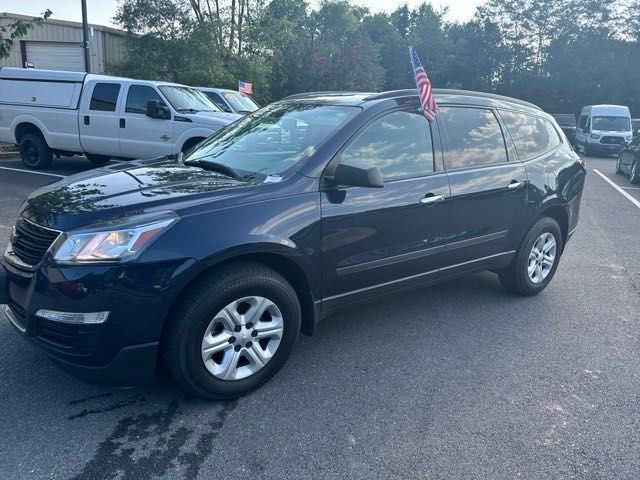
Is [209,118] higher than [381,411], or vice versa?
[209,118]

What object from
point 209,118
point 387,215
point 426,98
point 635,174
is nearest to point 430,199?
point 387,215

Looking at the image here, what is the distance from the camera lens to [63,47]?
78.2 ft

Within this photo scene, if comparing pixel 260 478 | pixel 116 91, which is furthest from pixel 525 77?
pixel 260 478

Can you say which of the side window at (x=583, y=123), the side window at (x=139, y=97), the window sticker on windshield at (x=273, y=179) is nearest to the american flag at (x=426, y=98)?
the window sticker on windshield at (x=273, y=179)

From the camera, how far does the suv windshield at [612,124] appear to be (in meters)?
23.6

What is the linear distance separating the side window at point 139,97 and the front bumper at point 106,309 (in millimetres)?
7891

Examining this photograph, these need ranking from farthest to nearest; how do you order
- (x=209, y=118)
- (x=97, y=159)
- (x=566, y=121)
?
(x=566, y=121) → (x=97, y=159) → (x=209, y=118)

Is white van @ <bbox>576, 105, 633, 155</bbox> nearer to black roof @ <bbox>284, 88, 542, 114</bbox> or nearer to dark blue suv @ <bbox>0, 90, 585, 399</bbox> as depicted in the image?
black roof @ <bbox>284, 88, 542, 114</bbox>

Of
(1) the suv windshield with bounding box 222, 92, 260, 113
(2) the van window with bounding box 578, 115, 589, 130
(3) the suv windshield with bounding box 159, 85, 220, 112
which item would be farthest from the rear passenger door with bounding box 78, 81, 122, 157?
(2) the van window with bounding box 578, 115, 589, 130

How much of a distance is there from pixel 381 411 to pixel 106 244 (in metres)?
1.73

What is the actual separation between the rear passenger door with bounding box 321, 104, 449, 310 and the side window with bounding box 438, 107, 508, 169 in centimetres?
20

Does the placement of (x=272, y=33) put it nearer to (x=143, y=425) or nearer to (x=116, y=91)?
(x=116, y=91)

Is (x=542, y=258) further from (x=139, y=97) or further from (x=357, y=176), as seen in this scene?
(x=139, y=97)

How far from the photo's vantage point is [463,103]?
14.5 feet
